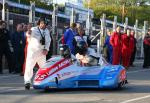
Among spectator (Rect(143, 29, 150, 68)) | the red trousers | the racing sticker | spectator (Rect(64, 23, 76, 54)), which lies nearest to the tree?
spectator (Rect(143, 29, 150, 68))

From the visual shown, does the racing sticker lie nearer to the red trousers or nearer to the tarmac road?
the tarmac road

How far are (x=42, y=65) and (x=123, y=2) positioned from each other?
243 ft

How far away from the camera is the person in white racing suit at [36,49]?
12516 mm

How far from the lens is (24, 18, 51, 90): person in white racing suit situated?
12516 mm

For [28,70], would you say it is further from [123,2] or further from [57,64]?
[123,2]

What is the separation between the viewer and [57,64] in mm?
12266

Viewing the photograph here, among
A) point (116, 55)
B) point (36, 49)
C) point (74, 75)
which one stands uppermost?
point (36, 49)

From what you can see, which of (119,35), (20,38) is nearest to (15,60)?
(20,38)

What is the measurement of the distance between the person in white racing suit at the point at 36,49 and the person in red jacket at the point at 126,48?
9776 millimetres

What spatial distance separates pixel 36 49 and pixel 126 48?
412 inches

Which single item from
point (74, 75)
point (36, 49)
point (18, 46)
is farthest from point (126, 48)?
point (36, 49)

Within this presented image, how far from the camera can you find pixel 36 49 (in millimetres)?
12516

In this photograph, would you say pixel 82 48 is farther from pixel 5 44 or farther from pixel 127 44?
pixel 127 44

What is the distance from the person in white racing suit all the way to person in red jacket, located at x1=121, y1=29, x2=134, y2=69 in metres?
9.78
